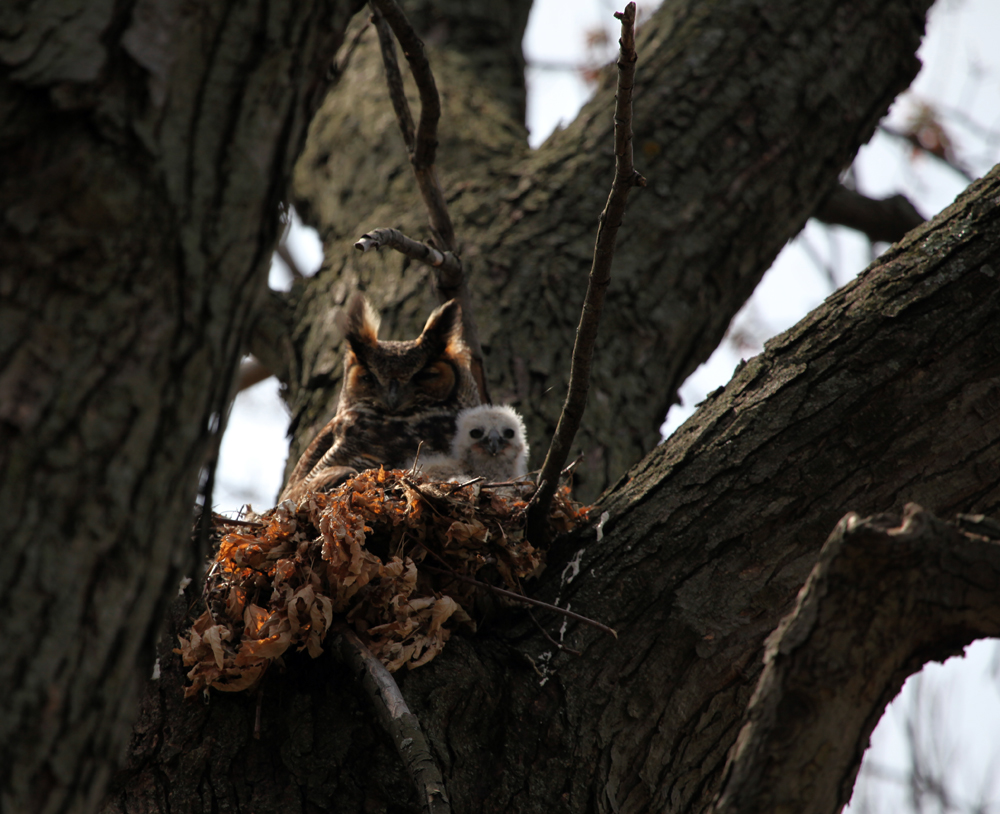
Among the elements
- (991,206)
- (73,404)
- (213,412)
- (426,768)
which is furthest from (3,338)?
(991,206)

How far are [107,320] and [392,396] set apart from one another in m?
2.95

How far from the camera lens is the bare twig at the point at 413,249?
250cm

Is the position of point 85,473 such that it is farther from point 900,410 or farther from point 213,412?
point 900,410

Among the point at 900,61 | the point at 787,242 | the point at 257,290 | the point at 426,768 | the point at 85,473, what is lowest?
the point at 426,768

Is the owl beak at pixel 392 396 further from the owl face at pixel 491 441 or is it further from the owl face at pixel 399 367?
the owl face at pixel 491 441

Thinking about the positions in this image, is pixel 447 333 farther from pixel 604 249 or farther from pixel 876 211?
pixel 876 211

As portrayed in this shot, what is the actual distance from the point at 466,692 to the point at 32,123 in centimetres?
168

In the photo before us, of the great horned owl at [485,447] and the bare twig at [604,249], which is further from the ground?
the great horned owl at [485,447]

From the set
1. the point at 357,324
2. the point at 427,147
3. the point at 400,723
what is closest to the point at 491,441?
the point at 357,324

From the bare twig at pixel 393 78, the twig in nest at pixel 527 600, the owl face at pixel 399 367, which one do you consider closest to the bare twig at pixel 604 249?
the twig in nest at pixel 527 600

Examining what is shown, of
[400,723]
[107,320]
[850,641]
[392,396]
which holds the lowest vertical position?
[850,641]

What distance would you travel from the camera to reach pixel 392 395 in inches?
162

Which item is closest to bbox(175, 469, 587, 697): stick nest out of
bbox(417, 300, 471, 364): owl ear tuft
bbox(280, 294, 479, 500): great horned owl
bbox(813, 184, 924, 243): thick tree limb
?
bbox(280, 294, 479, 500): great horned owl

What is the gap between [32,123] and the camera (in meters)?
1.17
